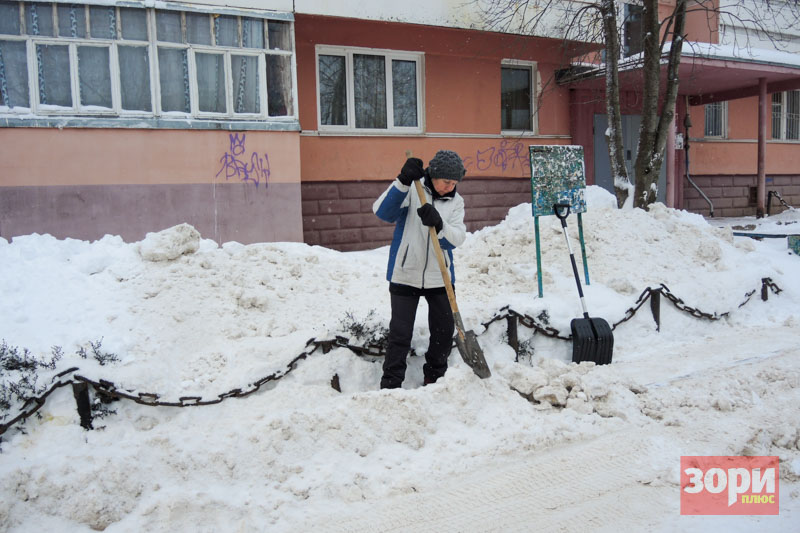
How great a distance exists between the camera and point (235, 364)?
486 cm

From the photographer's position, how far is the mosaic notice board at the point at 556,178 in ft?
22.3

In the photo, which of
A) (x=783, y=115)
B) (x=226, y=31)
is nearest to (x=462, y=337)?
(x=226, y=31)

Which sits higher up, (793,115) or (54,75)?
(793,115)

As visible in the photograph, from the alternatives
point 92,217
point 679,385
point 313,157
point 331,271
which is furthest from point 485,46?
point 679,385

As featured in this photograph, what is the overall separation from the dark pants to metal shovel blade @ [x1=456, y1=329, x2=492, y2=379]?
5.4 inches

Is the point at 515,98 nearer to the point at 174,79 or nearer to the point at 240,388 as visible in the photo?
the point at 174,79

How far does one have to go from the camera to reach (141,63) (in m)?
8.91

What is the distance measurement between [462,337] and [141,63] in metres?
6.98

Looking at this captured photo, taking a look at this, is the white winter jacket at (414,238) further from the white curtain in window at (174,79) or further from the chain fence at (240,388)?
the white curtain in window at (174,79)

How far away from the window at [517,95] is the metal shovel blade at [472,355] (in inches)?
358

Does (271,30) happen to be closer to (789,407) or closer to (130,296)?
(130,296)

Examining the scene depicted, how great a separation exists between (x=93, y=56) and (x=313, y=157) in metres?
3.81

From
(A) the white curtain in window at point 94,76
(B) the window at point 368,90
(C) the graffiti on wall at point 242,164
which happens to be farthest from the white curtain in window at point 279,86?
(A) the white curtain in window at point 94,76

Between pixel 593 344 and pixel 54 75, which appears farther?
pixel 54 75
